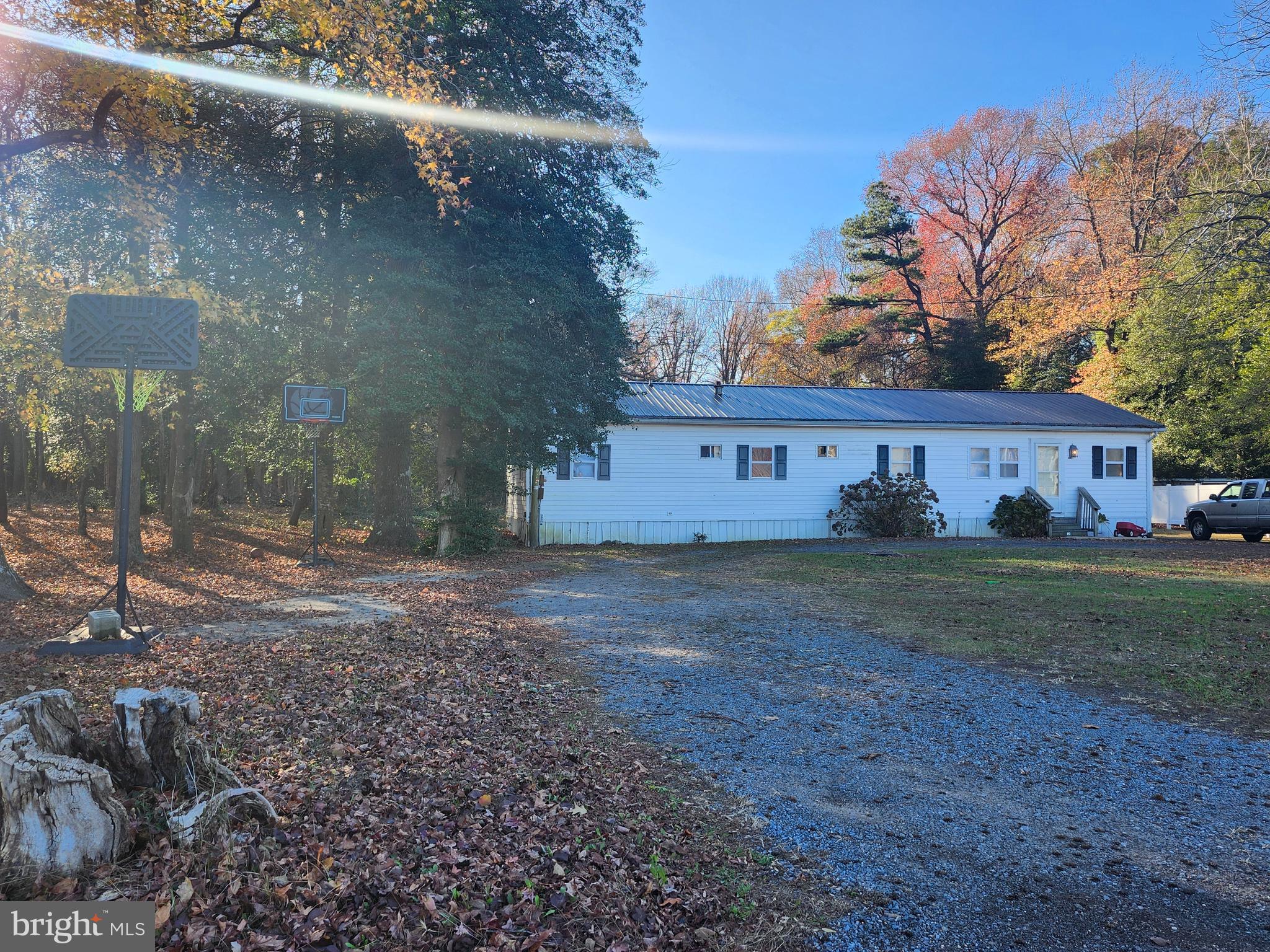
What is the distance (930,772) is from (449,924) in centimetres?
292

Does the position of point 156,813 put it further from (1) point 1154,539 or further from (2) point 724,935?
(1) point 1154,539

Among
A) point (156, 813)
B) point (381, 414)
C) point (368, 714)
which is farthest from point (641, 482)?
point (156, 813)

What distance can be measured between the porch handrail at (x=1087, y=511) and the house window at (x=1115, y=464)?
1.16m

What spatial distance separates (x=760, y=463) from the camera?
21.3 m

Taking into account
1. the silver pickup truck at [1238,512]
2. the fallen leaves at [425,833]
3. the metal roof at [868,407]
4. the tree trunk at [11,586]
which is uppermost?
the metal roof at [868,407]

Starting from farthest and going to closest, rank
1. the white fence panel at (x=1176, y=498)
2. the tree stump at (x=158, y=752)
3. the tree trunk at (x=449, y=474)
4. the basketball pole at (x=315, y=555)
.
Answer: the white fence panel at (x=1176, y=498), the tree trunk at (x=449, y=474), the basketball pole at (x=315, y=555), the tree stump at (x=158, y=752)

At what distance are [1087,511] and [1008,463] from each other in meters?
2.86

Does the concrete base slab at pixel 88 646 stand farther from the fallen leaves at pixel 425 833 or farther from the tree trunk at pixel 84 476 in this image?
the tree trunk at pixel 84 476

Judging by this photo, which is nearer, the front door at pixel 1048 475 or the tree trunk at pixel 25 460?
the front door at pixel 1048 475

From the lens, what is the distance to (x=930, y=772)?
14.3 ft

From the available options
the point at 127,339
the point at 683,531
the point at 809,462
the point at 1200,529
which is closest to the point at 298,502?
the point at 683,531

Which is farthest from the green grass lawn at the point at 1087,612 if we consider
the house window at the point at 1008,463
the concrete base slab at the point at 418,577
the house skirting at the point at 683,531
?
the house window at the point at 1008,463

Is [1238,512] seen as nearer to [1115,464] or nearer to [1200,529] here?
[1200,529]

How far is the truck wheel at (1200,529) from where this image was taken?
22.6 m
